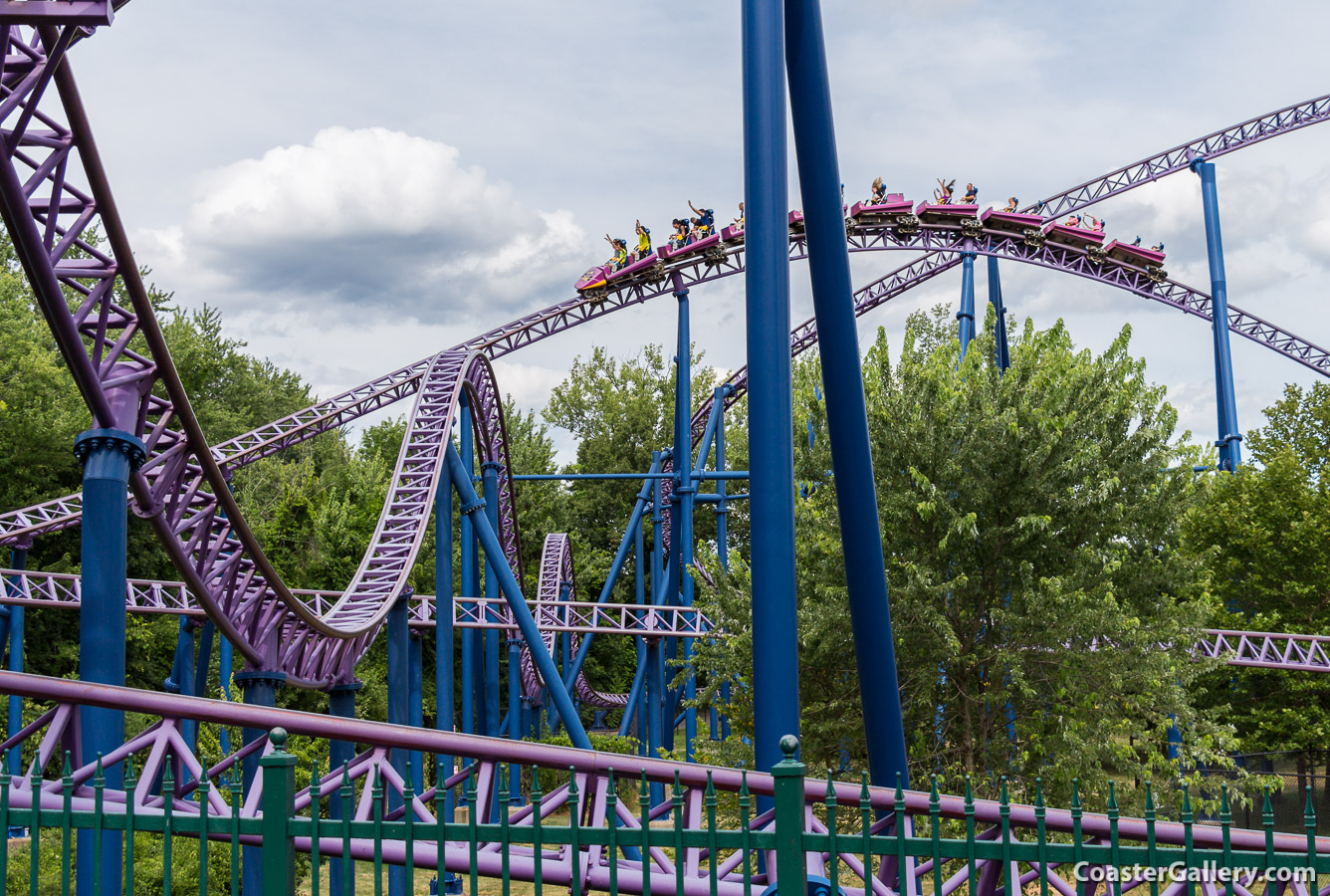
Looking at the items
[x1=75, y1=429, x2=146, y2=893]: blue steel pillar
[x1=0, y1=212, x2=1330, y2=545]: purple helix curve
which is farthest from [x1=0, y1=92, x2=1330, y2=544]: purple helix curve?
[x1=75, y1=429, x2=146, y2=893]: blue steel pillar

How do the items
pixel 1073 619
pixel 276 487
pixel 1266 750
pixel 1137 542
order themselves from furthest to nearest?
1. pixel 276 487
2. pixel 1266 750
3. pixel 1137 542
4. pixel 1073 619

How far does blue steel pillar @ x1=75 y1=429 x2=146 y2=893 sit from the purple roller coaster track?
147 mm

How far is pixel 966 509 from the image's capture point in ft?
37.1

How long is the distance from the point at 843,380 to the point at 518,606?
803cm

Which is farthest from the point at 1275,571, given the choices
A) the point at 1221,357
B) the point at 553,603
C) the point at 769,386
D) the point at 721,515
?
the point at 769,386

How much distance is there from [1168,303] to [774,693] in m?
21.6

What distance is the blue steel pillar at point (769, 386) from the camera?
4.81 m

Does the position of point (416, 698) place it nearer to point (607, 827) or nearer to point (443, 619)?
point (443, 619)

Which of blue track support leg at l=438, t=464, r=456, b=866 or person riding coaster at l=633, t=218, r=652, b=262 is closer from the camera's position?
blue track support leg at l=438, t=464, r=456, b=866

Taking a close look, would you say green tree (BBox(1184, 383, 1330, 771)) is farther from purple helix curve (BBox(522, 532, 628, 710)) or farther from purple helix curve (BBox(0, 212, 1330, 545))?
purple helix curve (BBox(522, 532, 628, 710))

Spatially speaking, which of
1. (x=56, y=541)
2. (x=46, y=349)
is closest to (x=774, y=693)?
(x=56, y=541)

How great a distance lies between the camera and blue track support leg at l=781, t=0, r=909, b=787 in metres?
5.82

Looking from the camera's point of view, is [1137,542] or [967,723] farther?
[1137,542]

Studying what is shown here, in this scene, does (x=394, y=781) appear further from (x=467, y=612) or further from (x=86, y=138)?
(x=467, y=612)
